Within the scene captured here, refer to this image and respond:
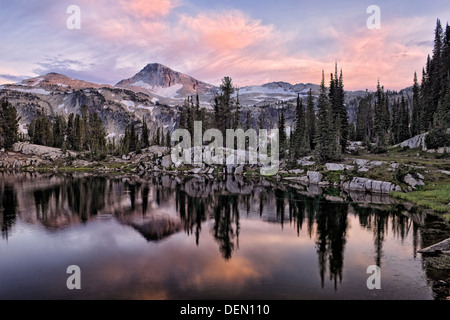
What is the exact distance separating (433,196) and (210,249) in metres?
35.9

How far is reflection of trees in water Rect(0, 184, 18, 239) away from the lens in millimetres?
31736

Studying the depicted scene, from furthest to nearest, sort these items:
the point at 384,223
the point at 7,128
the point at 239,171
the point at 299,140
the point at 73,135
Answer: the point at 73,135 → the point at 7,128 → the point at 299,140 → the point at 239,171 → the point at 384,223

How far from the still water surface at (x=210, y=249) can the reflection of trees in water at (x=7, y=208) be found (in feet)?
0.68

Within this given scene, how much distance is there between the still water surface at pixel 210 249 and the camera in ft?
57.0

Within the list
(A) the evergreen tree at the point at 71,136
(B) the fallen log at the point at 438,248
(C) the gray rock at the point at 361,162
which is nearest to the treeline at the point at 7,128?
(A) the evergreen tree at the point at 71,136

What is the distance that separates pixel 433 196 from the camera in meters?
42.1

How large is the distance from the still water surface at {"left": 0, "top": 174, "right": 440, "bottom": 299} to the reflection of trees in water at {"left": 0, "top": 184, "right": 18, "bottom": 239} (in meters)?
0.21

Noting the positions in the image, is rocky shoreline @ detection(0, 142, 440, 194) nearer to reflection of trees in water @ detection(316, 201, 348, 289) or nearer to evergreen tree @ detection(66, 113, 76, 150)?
reflection of trees in water @ detection(316, 201, 348, 289)

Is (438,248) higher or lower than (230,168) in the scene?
lower

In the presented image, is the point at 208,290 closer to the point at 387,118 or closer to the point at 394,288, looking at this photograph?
the point at 394,288

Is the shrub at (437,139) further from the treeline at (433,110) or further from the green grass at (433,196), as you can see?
the green grass at (433,196)

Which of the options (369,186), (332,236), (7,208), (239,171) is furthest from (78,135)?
(332,236)

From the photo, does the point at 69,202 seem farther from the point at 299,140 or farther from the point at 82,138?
the point at 82,138
